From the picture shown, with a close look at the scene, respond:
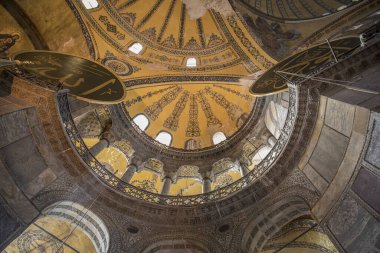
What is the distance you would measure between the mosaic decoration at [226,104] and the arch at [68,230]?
7.83m

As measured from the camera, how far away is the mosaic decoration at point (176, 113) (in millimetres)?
12094

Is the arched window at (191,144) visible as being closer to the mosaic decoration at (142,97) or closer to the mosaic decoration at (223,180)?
the mosaic decoration at (223,180)

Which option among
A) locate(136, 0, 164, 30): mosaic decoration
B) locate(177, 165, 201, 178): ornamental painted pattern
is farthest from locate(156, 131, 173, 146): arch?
locate(136, 0, 164, 30): mosaic decoration

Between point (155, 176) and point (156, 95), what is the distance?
394 cm

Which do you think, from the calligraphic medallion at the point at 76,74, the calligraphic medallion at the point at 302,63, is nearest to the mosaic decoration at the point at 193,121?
the calligraphic medallion at the point at 302,63

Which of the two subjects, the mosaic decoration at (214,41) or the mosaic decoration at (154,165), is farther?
the mosaic decoration at (154,165)

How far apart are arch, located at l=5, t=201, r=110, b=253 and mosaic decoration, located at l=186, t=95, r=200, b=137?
665 centimetres

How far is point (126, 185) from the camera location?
276 inches

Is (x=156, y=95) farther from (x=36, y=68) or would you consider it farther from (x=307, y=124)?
(x=307, y=124)

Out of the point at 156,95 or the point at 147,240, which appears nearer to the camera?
the point at 147,240

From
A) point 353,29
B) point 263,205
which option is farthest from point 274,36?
point 263,205

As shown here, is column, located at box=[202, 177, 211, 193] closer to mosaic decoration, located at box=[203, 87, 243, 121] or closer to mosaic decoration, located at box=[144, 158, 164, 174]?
mosaic decoration, located at box=[144, 158, 164, 174]

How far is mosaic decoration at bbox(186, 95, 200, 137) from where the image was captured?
12211 millimetres

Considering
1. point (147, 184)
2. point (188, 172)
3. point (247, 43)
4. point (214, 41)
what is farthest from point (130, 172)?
point (247, 43)
